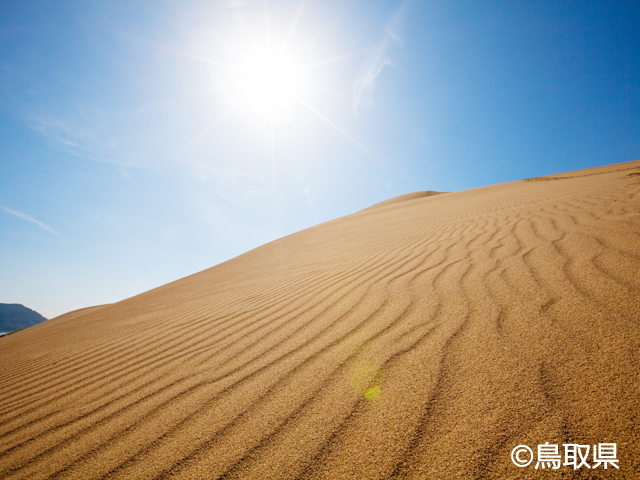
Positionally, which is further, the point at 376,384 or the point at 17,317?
the point at 17,317

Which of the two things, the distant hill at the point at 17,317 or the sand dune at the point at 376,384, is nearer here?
the sand dune at the point at 376,384

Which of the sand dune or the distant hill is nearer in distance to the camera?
the sand dune

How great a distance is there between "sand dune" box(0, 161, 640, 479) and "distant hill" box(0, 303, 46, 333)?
350 ft

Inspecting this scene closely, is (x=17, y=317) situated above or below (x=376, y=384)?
above

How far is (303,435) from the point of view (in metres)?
1.13

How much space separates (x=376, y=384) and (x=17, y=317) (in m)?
135

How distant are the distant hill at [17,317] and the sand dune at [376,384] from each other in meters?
107

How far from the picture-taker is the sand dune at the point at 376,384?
978mm

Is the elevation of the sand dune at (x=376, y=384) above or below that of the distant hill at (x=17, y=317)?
below

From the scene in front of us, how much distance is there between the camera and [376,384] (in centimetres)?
135

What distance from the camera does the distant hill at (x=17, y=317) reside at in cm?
7600

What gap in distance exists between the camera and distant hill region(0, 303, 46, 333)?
76.0 meters

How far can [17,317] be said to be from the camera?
88000 mm

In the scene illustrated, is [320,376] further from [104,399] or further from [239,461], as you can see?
[104,399]
